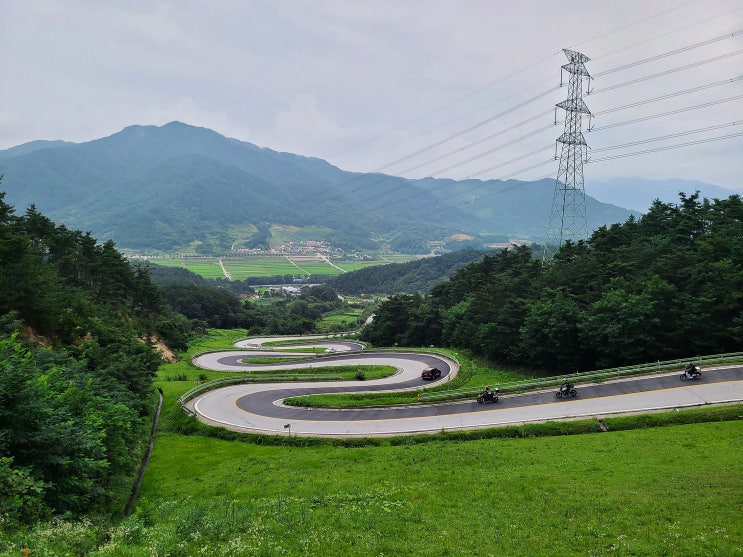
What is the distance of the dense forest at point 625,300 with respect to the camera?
1303 inches

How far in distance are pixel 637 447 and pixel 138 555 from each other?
1968 cm

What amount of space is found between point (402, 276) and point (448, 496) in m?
174

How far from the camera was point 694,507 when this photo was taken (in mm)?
13133

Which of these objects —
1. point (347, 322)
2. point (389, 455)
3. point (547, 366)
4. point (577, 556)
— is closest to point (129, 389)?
point (389, 455)

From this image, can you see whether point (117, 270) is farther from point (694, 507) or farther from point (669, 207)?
point (669, 207)

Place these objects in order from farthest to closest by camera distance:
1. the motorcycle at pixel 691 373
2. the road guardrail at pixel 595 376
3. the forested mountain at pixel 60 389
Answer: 1. the road guardrail at pixel 595 376
2. the motorcycle at pixel 691 373
3. the forested mountain at pixel 60 389

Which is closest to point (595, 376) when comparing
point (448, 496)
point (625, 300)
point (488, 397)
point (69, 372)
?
point (488, 397)

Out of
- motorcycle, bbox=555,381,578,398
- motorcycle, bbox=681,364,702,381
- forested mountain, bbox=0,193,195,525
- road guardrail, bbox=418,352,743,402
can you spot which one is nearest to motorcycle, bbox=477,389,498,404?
road guardrail, bbox=418,352,743,402

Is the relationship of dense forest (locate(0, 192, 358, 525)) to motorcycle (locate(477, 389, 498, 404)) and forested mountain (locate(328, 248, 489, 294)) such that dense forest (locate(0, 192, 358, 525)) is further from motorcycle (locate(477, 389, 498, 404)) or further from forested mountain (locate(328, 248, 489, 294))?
forested mountain (locate(328, 248, 489, 294))

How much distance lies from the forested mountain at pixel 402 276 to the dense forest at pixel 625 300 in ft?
392

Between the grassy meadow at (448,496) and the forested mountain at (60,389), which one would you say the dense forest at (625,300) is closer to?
the grassy meadow at (448,496)

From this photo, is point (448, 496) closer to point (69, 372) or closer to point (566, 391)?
point (566, 391)

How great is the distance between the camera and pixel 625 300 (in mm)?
35250

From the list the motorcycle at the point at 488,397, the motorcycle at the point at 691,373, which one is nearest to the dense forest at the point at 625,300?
the motorcycle at the point at 691,373
